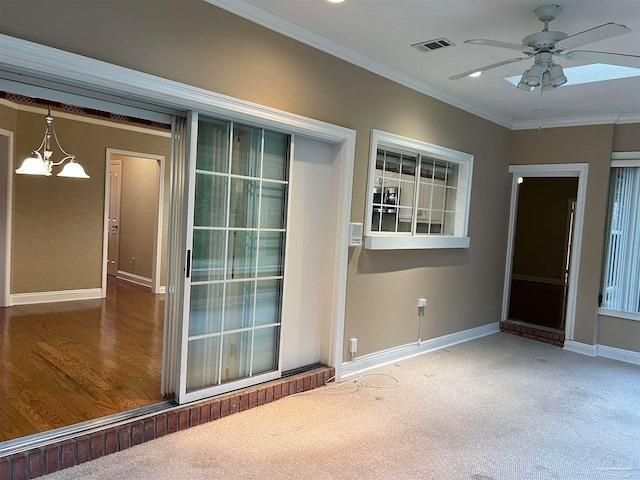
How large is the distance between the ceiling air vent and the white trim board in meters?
3.82

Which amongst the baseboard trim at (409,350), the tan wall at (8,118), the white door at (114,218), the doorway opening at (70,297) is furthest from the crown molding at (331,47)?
the white door at (114,218)

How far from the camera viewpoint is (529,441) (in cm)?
301

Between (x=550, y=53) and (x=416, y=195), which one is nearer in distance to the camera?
(x=550, y=53)

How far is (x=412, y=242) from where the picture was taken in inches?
176

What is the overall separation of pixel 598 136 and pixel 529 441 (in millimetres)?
3785

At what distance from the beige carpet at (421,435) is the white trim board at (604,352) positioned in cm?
76

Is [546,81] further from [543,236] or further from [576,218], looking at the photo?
[543,236]

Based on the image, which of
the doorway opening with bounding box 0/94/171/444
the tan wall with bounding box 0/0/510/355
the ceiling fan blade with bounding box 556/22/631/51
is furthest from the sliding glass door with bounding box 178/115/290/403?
the ceiling fan blade with bounding box 556/22/631/51

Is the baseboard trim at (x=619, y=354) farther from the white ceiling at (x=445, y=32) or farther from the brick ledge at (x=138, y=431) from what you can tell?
the brick ledge at (x=138, y=431)

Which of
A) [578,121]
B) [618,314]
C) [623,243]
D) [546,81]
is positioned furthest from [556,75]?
[618,314]

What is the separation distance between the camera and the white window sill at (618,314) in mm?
5062

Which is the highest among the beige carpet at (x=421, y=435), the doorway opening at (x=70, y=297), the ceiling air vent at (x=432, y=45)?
the ceiling air vent at (x=432, y=45)

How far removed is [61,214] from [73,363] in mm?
3124

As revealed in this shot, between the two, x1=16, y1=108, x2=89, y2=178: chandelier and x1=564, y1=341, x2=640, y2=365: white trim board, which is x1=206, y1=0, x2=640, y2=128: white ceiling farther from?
x1=16, y1=108, x2=89, y2=178: chandelier
